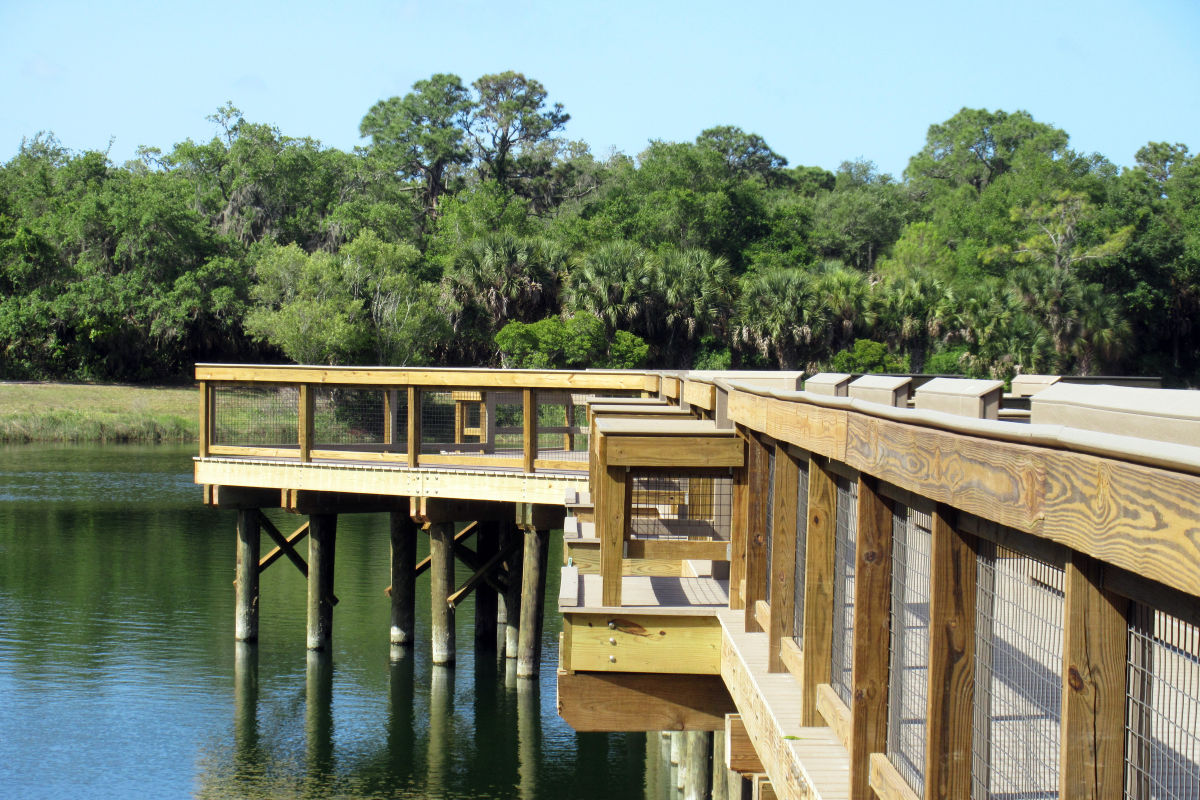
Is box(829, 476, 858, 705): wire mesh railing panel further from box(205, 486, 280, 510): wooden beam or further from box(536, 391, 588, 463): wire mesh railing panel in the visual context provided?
box(205, 486, 280, 510): wooden beam

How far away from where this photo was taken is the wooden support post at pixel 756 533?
532 cm

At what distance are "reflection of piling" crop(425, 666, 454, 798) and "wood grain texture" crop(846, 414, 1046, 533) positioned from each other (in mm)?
9345

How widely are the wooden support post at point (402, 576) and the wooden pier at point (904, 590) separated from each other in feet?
19.9

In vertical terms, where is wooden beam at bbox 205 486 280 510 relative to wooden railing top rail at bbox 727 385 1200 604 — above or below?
below

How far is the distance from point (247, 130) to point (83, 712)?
154 ft

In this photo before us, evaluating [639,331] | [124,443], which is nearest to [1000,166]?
[639,331]

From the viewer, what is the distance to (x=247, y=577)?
15492mm

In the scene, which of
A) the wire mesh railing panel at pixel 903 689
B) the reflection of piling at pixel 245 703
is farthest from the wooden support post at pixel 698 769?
the wire mesh railing panel at pixel 903 689

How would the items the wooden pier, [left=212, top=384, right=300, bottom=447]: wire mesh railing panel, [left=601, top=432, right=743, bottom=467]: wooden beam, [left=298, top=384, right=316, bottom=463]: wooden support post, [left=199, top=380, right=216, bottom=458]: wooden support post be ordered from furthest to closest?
1. [left=212, top=384, right=300, bottom=447]: wire mesh railing panel
2. [left=199, top=380, right=216, bottom=458]: wooden support post
3. [left=298, top=384, right=316, bottom=463]: wooden support post
4. [left=601, top=432, right=743, bottom=467]: wooden beam
5. the wooden pier

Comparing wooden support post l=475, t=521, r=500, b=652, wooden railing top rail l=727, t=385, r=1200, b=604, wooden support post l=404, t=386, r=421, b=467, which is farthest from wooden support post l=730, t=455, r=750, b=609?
wooden support post l=475, t=521, r=500, b=652

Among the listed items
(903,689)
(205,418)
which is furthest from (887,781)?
(205,418)

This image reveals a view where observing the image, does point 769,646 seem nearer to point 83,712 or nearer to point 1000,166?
point 83,712

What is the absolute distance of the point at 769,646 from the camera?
4.71 m

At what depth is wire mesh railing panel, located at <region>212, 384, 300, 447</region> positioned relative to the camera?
1683 cm
